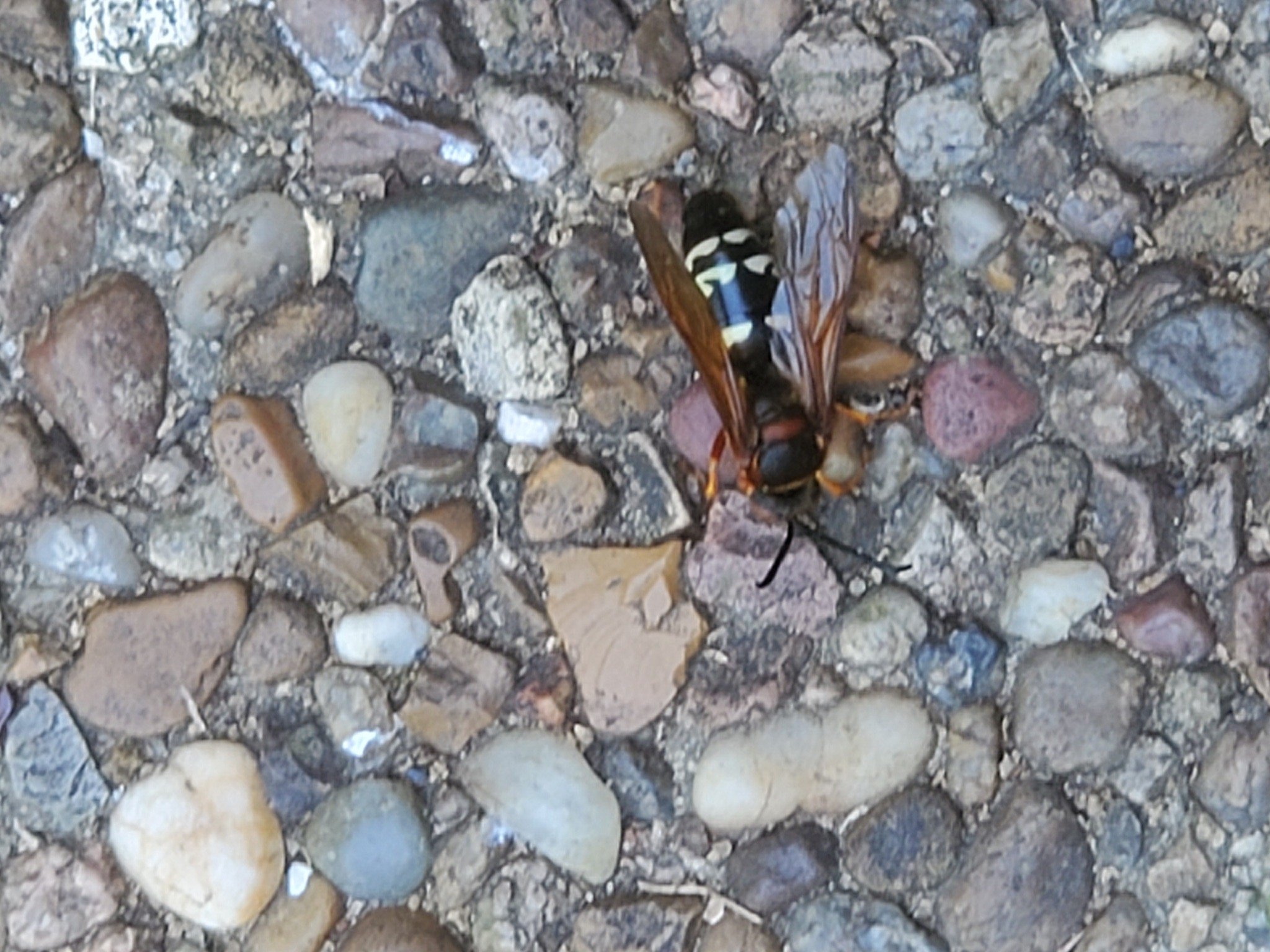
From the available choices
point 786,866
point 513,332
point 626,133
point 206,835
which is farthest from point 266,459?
point 786,866

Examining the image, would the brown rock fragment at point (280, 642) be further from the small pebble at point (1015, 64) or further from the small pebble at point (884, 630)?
the small pebble at point (1015, 64)

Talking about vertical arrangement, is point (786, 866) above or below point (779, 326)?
below

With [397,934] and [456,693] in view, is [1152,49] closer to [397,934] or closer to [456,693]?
[456,693]

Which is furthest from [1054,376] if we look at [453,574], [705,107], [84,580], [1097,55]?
[84,580]

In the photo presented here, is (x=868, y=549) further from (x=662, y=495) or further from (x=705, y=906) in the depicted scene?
(x=705, y=906)

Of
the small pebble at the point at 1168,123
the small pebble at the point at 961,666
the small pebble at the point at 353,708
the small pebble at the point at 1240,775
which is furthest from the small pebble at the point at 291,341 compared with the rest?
the small pebble at the point at 1240,775

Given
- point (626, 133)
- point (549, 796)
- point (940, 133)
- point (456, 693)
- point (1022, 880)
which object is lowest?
point (1022, 880)

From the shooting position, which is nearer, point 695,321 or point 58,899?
point 695,321

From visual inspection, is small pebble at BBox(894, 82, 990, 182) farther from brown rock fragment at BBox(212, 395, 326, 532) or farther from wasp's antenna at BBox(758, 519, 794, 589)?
brown rock fragment at BBox(212, 395, 326, 532)
